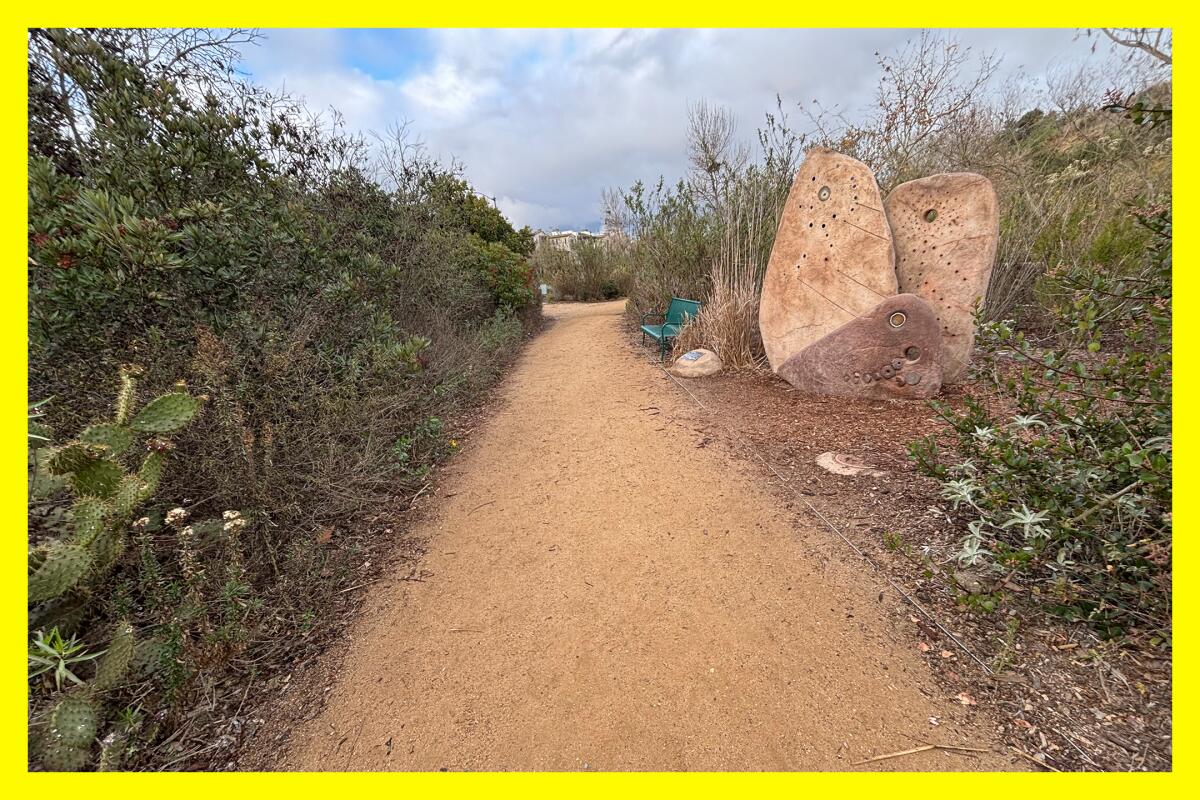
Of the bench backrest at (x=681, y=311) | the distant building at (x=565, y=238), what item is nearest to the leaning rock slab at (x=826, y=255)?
the bench backrest at (x=681, y=311)

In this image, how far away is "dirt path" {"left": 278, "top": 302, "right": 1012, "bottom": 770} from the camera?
54.6 inches

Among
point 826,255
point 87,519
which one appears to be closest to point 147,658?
point 87,519

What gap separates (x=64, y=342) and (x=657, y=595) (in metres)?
2.78

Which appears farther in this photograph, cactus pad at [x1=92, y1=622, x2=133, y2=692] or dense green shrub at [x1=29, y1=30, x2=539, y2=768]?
dense green shrub at [x1=29, y1=30, x2=539, y2=768]

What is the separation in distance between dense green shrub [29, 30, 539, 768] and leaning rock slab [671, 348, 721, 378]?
2.94 m

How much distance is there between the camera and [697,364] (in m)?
5.11

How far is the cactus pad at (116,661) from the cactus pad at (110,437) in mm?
678

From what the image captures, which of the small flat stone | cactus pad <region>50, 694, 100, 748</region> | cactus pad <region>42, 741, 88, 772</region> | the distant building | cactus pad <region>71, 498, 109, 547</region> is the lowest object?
cactus pad <region>42, 741, 88, 772</region>

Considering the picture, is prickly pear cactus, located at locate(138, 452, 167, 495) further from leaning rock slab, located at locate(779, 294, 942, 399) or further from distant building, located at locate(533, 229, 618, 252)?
distant building, located at locate(533, 229, 618, 252)

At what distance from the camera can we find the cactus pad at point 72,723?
1.16 meters

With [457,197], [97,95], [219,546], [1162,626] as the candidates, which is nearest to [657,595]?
[1162,626]

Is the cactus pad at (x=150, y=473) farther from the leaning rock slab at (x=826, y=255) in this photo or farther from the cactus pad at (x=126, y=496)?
the leaning rock slab at (x=826, y=255)

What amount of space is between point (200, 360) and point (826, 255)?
470cm

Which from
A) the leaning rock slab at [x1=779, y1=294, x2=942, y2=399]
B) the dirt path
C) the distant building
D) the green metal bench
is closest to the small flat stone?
the dirt path
